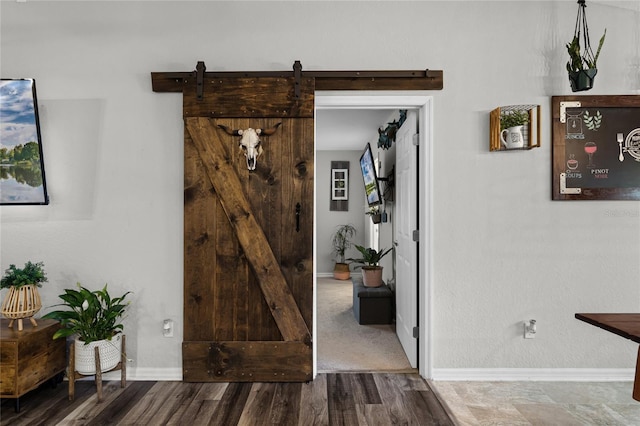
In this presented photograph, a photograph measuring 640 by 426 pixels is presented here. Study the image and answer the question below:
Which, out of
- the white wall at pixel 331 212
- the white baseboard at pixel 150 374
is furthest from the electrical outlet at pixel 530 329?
the white wall at pixel 331 212

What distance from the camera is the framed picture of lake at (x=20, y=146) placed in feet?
8.83

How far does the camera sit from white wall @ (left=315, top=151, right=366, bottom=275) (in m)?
7.40

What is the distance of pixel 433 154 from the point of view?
2791 millimetres

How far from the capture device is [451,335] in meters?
2.79

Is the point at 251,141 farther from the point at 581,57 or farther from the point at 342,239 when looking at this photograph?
the point at 342,239

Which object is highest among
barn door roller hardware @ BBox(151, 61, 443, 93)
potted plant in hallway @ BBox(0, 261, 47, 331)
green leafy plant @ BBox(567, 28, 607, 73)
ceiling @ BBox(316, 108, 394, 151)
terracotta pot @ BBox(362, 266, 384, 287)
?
ceiling @ BBox(316, 108, 394, 151)

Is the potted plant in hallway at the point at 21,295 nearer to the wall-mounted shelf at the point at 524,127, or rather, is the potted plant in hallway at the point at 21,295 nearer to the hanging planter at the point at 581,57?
the wall-mounted shelf at the point at 524,127

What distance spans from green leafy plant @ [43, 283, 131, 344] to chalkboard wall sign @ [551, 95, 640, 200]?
3087mm

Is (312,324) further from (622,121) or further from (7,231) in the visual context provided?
(622,121)

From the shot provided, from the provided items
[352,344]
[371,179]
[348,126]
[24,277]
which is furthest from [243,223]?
[348,126]

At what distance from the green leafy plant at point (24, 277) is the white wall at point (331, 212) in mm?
5128

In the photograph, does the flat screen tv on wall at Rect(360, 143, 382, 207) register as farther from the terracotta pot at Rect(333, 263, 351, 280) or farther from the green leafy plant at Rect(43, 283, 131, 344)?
the green leafy plant at Rect(43, 283, 131, 344)

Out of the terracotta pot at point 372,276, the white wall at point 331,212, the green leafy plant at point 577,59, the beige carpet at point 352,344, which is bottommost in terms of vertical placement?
the beige carpet at point 352,344

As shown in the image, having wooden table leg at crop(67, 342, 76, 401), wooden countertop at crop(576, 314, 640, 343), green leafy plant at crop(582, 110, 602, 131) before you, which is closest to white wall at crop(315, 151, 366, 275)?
green leafy plant at crop(582, 110, 602, 131)
